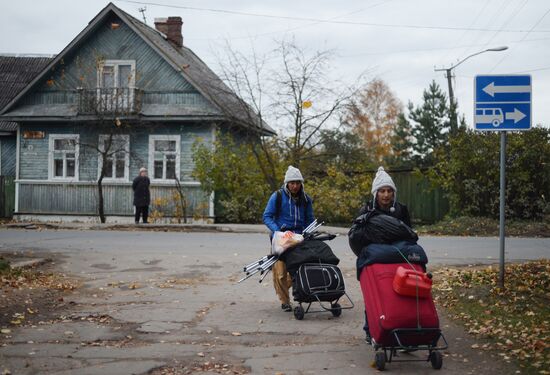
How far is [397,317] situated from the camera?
6.16 m

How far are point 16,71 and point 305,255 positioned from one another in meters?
32.7

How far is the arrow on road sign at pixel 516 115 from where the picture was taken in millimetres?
9500

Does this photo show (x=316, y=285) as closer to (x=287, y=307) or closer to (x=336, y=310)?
(x=336, y=310)

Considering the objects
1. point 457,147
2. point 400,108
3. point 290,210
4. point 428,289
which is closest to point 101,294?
point 290,210

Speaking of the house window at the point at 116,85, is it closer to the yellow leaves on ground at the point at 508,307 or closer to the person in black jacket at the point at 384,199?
the yellow leaves on ground at the point at 508,307

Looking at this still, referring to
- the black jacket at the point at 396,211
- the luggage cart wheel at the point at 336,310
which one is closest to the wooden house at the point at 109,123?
the luggage cart wheel at the point at 336,310

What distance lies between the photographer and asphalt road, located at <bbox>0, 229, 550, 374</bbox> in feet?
21.5

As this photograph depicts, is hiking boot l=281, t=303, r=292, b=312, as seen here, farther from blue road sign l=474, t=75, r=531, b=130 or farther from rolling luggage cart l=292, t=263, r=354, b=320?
blue road sign l=474, t=75, r=531, b=130

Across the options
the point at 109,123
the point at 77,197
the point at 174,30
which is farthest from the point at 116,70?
the point at 174,30

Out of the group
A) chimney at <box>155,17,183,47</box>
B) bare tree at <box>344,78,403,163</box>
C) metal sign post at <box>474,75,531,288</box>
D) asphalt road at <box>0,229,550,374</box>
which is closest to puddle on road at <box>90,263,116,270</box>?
asphalt road at <box>0,229,550,374</box>

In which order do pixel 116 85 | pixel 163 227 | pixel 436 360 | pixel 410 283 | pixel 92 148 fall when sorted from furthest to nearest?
pixel 116 85, pixel 92 148, pixel 163 227, pixel 436 360, pixel 410 283

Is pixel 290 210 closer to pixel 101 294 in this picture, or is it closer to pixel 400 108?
pixel 101 294

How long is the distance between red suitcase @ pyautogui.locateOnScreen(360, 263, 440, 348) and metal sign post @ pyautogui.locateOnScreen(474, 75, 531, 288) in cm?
366

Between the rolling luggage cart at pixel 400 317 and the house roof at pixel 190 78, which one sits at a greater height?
the house roof at pixel 190 78
